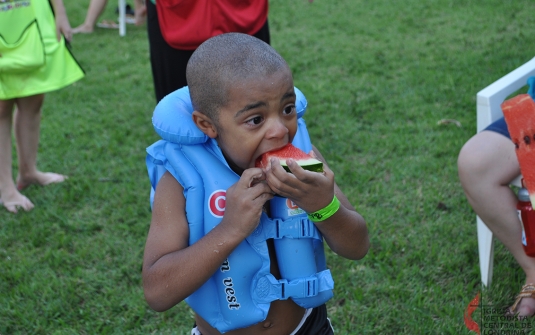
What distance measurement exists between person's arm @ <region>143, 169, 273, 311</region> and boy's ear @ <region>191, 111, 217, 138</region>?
0.25 meters

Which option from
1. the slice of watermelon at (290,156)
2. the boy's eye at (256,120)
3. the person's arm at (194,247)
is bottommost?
the person's arm at (194,247)

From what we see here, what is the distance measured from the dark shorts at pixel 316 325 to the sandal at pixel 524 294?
1.37m

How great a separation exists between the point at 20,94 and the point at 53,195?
0.93 m

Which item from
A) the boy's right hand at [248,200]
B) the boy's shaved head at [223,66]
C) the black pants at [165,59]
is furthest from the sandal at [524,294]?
the black pants at [165,59]

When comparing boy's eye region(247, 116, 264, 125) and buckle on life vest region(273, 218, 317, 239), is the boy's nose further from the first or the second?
buckle on life vest region(273, 218, 317, 239)

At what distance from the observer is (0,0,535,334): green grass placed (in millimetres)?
3701

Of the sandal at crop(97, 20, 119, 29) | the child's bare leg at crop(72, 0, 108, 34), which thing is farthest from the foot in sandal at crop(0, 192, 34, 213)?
the sandal at crop(97, 20, 119, 29)

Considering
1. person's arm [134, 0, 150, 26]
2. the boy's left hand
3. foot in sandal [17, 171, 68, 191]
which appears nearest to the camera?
the boy's left hand

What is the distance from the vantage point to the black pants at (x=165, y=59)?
4004 mm

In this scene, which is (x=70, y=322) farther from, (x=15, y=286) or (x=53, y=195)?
(x=53, y=195)

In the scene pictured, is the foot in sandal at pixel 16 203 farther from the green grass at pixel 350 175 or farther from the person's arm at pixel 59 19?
the person's arm at pixel 59 19

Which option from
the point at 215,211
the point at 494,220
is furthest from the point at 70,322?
the point at 494,220

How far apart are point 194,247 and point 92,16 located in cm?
925

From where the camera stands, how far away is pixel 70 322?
370cm
